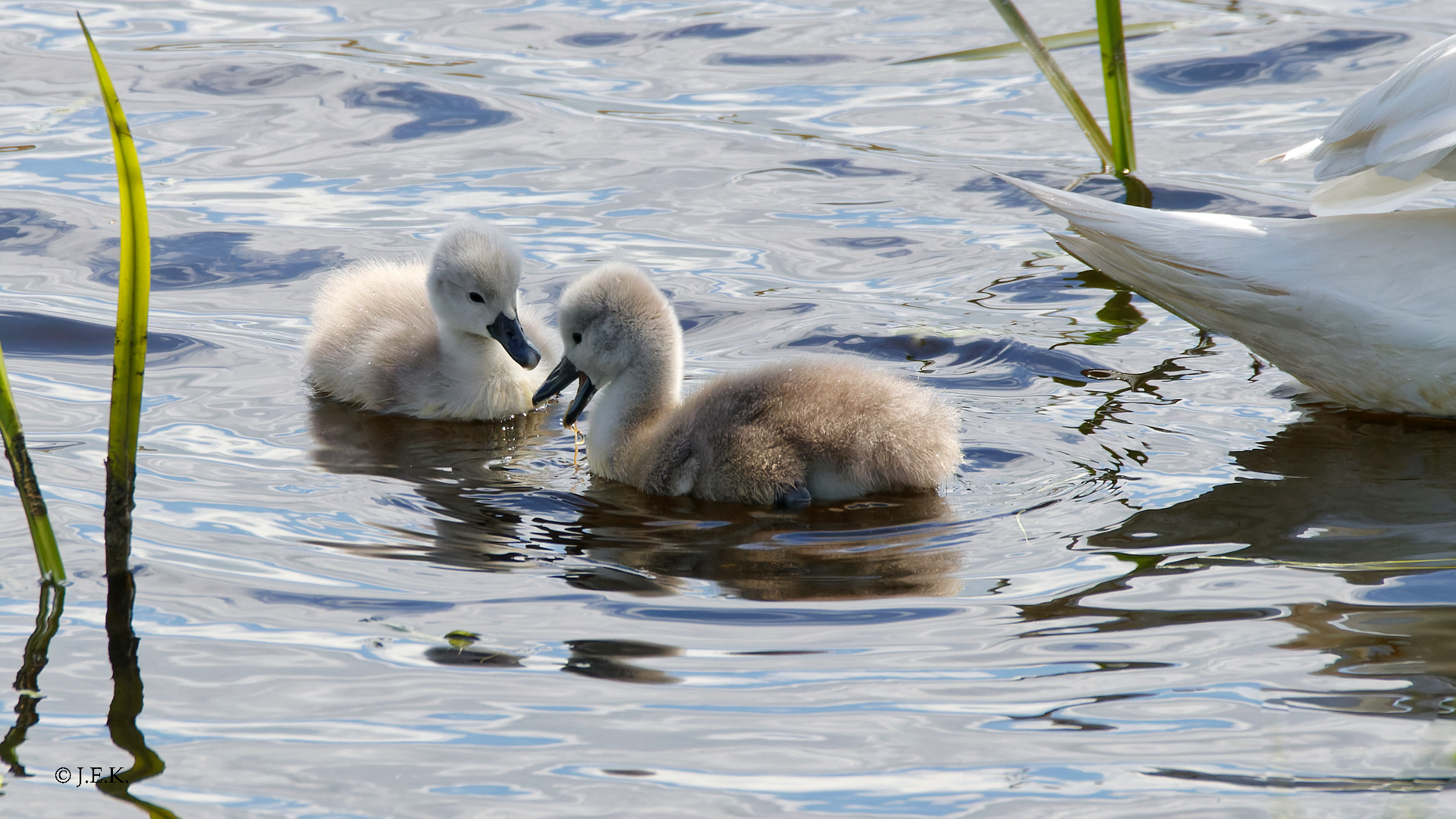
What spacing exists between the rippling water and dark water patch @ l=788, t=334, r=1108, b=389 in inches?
0.7

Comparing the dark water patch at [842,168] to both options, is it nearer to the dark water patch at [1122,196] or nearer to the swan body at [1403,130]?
the dark water patch at [1122,196]

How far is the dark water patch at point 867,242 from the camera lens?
6.21 meters

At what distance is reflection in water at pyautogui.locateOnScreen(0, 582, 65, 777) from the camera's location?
A: 2738mm

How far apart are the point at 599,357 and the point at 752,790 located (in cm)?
203

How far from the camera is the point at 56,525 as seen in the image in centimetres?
369

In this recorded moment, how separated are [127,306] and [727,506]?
1.64 metres

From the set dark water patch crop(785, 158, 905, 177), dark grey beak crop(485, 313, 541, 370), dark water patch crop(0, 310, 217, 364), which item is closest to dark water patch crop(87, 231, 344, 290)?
dark water patch crop(0, 310, 217, 364)

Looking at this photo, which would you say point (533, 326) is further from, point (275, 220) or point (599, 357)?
point (275, 220)

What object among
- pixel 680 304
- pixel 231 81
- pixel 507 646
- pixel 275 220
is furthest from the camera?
pixel 231 81

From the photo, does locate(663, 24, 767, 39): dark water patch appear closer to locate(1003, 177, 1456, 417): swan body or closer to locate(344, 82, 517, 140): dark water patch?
locate(344, 82, 517, 140): dark water patch

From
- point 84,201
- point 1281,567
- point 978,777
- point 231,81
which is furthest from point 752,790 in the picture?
point 231,81

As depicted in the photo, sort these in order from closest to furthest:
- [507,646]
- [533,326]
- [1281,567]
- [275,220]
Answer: [507,646], [1281,567], [533,326], [275,220]

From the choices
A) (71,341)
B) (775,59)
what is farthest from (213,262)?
(775,59)

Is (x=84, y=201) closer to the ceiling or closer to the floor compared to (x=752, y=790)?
closer to the ceiling
